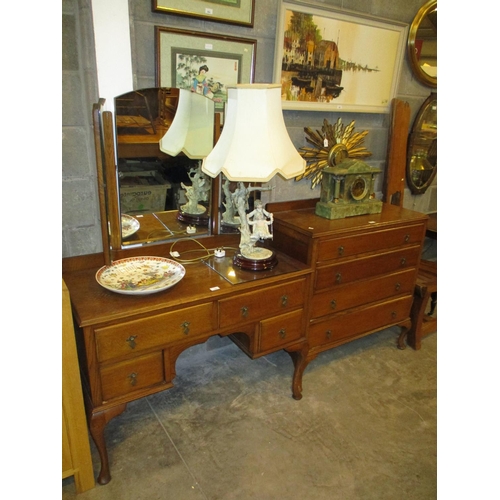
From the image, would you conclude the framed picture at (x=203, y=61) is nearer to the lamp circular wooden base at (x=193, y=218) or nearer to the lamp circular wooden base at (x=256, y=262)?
the lamp circular wooden base at (x=193, y=218)

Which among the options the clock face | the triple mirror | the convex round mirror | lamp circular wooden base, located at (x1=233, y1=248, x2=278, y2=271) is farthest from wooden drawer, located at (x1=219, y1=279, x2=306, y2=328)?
the convex round mirror

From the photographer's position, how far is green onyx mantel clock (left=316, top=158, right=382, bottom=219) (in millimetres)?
2113

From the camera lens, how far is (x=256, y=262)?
70.2 inches

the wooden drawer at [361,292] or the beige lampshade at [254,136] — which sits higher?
the beige lampshade at [254,136]

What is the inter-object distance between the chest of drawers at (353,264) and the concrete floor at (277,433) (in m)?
0.28

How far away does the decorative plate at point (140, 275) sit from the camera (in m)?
1.53

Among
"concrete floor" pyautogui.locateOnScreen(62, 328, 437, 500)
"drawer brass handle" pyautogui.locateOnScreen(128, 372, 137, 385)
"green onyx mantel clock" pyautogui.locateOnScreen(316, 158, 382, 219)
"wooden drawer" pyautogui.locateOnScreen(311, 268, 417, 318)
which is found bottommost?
"concrete floor" pyautogui.locateOnScreen(62, 328, 437, 500)

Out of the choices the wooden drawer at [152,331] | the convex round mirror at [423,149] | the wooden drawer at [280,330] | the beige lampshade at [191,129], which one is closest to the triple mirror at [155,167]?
the beige lampshade at [191,129]

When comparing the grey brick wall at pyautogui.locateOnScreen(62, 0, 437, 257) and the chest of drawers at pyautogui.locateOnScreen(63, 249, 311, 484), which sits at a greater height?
the grey brick wall at pyautogui.locateOnScreen(62, 0, 437, 257)

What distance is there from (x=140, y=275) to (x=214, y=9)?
48.0 inches

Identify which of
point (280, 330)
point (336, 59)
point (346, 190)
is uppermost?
point (336, 59)

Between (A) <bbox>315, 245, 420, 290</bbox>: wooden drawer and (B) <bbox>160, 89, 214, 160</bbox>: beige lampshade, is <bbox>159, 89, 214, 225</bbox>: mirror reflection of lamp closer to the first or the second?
(B) <bbox>160, 89, 214, 160</bbox>: beige lampshade

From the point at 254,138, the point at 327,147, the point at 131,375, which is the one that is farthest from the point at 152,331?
the point at 327,147

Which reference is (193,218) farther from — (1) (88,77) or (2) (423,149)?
(2) (423,149)
